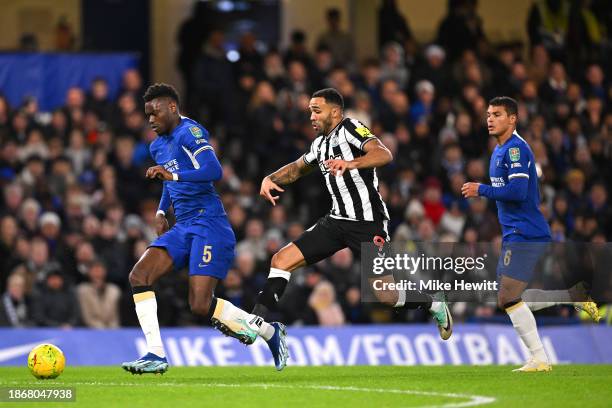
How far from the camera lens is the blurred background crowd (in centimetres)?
1823

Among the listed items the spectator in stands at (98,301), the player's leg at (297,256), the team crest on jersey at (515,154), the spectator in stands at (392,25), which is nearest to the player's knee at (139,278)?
the player's leg at (297,256)

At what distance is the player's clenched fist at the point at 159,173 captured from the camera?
11.1 m

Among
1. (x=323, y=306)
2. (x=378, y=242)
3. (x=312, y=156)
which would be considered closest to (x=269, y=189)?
(x=312, y=156)

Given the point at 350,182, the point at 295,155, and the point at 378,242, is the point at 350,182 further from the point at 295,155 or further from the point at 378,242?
the point at 295,155

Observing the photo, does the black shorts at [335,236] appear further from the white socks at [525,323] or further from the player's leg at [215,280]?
the white socks at [525,323]

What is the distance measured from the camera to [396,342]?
17094mm

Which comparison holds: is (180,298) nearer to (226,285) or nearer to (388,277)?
(226,285)

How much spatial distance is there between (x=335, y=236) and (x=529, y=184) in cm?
180

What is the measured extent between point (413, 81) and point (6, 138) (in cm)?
647

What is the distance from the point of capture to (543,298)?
13.4 meters

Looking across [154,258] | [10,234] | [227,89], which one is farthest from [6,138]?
[154,258]

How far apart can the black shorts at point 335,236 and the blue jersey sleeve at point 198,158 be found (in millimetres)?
1229

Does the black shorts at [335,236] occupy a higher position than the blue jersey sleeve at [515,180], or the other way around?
the blue jersey sleeve at [515,180]

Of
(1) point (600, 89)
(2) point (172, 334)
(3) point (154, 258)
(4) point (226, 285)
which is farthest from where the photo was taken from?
(1) point (600, 89)
